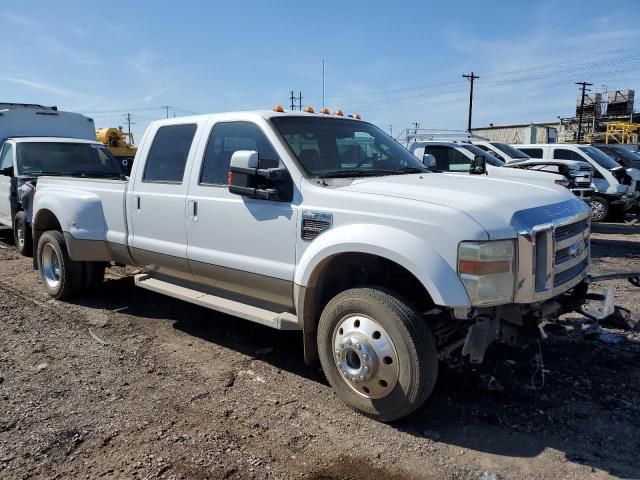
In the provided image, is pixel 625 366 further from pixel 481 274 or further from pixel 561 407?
pixel 481 274

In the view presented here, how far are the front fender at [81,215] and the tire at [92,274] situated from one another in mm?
536

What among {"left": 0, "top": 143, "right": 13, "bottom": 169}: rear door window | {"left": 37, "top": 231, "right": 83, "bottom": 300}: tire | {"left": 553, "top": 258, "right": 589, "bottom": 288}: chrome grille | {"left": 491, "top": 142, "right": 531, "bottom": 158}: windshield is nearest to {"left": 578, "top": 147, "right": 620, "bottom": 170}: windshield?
{"left": 491, "top": 142, "right": 531, "bottom": 158}: windshield

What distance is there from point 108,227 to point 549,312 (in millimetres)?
4310

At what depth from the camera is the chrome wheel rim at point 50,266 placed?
21.3 ft

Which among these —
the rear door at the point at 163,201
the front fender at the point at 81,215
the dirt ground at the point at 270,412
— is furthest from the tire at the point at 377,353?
the front fender at the point at 81,215

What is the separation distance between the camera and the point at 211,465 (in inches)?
123

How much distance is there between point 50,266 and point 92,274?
2.37 ft

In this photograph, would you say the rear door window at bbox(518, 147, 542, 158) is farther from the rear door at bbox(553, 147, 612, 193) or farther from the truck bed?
the truck bed

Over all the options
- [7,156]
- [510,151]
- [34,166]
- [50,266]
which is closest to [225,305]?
[50,266]

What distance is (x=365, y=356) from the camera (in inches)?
138

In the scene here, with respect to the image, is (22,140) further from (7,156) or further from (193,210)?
(193,210)

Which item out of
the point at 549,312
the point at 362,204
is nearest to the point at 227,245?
the point at 362,204

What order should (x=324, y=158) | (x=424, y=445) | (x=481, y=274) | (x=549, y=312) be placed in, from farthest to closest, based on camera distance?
(x=324, y=158), (x=549, y=312), (x=424, y=445), (x=481, y=274)

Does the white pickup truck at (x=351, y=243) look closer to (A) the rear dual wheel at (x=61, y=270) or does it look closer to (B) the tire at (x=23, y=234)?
(A) the rear dual wheel at (x=61, y=270)
